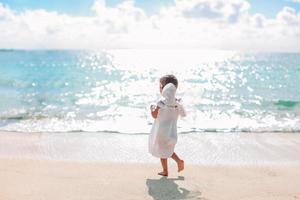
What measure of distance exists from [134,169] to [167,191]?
4.59ft

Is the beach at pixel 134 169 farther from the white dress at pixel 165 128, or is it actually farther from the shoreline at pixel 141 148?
the white dress at pixel 165 128

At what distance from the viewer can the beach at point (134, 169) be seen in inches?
249

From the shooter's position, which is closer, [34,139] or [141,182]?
[141,182]

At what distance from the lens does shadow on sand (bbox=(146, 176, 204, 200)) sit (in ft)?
20.2

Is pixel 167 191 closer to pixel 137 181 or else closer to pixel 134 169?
pixel 137 181

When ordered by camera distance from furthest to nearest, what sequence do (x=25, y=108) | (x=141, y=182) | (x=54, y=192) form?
(x=25, y=108) → (x=141, y=182) → (x=54, y=192)

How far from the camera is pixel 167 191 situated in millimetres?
6410

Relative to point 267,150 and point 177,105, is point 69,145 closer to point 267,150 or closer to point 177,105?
point 177,105

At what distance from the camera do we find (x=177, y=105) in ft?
23.3

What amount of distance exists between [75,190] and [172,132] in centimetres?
180

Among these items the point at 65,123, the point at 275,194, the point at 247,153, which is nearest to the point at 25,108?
the point at 65,123

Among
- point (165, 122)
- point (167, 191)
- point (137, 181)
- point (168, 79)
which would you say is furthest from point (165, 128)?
point (167, 191)

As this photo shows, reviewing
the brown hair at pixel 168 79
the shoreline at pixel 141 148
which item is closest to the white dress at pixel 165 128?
the brown hair at pixel 168 79

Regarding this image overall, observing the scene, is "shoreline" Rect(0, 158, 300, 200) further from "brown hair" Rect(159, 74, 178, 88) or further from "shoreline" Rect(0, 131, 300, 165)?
"brown hair" Rect(159, 74, 178, 88)
